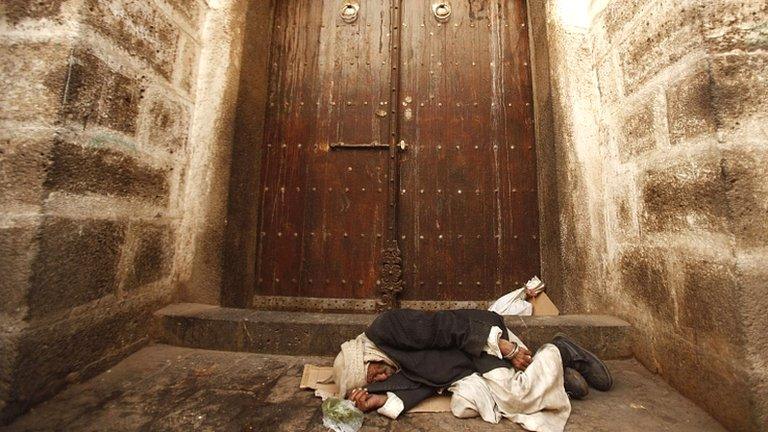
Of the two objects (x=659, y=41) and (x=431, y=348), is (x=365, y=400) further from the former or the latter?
(x=659, y=41)

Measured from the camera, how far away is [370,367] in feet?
4.38

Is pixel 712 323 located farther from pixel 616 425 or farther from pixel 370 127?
pixel 370 127

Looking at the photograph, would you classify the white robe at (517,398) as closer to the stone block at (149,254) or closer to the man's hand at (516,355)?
the man's hand at (516,355)

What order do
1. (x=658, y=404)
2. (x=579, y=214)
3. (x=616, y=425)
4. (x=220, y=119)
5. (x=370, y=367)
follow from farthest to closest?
(x=220, y=119), (x=579, y=214), (x=370, y=367), (x=658, y=404), (x=616, y=425)

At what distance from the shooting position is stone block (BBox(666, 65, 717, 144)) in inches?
47.3

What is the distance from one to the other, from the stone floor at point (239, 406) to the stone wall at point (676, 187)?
164mm

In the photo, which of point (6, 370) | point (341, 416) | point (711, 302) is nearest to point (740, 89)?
point (711, 302)

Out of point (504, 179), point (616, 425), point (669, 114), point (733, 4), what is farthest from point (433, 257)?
point (733, 4)

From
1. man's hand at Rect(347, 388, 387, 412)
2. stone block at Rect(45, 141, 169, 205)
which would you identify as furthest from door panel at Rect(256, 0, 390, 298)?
man's hand at Rect(347, 388, 387, 412)

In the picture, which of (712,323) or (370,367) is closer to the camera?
(712,323)

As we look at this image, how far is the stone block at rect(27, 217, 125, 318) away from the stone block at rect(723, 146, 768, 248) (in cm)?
255

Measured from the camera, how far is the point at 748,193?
1114 mm

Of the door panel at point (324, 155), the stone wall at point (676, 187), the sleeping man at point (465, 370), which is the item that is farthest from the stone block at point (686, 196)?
the door panel at point (324, 155)

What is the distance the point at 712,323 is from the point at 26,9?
2.99m
